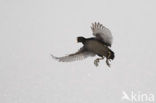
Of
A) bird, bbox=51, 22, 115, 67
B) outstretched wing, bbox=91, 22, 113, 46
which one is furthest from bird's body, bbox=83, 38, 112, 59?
outstretched wing, bbox=91, 22, 113, 46

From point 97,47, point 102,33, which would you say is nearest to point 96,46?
point 97,47

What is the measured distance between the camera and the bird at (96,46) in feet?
19.6

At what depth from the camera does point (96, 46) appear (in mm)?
5887

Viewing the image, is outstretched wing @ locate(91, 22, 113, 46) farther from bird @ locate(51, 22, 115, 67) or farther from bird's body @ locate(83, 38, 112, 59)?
bird's body @ locate(83, 38, 112, 59)

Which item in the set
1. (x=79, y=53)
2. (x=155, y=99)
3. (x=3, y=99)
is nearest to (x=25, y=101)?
(x=3, y=99)

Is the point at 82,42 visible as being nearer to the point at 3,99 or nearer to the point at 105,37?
the point at 105,37

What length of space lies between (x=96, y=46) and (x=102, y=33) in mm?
353

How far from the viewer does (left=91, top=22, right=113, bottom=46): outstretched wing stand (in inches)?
242

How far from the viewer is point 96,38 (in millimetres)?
6195

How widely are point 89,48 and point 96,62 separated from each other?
291 mm

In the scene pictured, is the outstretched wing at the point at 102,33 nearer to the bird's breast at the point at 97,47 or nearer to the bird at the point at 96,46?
the bird at the point at 96,46

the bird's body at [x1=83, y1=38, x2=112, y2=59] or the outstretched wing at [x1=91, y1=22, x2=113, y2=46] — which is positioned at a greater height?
the outstretched wing at [x1=91, y1=22, x2=113, y2=46]

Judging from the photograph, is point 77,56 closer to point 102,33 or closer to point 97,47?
point 102,33

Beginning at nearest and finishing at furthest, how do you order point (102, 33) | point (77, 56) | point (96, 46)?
point (96, 46) < point (102, 33) < point (77, 56)
